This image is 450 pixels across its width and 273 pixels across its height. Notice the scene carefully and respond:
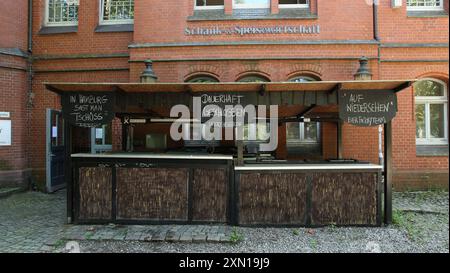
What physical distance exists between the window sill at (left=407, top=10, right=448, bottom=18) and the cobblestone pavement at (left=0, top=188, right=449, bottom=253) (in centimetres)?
605

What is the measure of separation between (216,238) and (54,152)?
6.85 meters

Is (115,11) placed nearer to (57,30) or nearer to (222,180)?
(57,30)

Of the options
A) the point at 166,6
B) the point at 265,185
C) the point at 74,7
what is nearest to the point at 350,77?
the point at 265,185

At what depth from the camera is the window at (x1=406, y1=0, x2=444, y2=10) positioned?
376 inches

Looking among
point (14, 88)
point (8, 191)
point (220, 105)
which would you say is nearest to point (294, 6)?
point (220, 105)

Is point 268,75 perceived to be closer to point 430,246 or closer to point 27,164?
point 430,246

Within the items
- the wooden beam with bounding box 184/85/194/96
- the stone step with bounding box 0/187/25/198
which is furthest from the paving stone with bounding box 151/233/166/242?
the stone step with bounding box 0/187/25/198

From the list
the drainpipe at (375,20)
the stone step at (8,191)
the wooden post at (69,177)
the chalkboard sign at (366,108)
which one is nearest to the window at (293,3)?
the drainpipe at (375,20)

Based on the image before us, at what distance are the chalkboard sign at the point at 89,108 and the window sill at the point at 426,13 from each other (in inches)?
344

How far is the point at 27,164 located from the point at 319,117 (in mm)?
8800

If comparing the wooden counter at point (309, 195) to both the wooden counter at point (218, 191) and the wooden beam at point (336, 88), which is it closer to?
the wooden counter at point (218, 191)

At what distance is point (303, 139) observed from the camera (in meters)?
9.48

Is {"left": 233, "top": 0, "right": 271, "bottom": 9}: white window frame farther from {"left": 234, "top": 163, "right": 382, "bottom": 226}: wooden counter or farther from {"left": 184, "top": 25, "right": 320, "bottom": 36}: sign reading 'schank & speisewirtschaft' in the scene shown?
{"left": 234, "top": 163, "right": 382, "bottom": 226}: wooden counter

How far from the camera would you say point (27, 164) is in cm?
993
